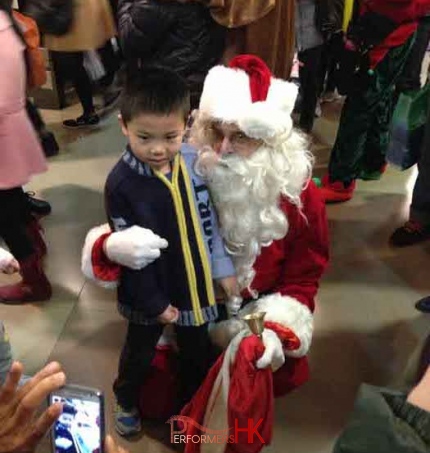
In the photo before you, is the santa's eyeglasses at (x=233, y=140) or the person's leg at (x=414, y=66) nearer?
the santa's eyeglasses at (x=233, y=140)

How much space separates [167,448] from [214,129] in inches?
38.8

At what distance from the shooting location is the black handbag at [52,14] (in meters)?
2.51

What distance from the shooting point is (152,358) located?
176 centimetres

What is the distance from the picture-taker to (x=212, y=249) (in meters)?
1.57

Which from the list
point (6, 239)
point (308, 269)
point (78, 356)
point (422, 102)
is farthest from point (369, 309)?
point (6, 239)

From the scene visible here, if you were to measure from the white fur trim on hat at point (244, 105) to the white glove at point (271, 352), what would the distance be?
511 mm

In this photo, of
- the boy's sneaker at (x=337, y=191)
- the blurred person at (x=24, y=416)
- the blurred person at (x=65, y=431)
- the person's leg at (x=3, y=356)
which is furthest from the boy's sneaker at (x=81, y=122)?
the blurred person at (x=24, y=416)

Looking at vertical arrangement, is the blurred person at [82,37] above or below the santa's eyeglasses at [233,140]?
below

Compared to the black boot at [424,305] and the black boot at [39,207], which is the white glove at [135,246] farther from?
the black boot at [39,207]

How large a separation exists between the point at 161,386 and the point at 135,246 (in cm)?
63

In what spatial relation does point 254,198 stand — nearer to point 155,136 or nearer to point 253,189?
point 253,189

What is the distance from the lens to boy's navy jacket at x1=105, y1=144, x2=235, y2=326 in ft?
4.75

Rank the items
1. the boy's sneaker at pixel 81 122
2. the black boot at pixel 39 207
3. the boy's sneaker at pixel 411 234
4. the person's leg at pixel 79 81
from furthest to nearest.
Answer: the boy's sneaker at pixel 81 122, the person's leg at pixel 79 81, the black boot at pixel 39 207, the boy's sneaker at pixel 411 234

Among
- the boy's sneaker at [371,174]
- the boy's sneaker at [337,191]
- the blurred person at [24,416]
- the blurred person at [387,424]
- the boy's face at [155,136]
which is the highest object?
the boy's face at [155,136]
